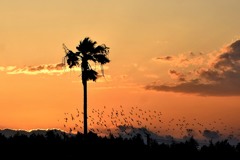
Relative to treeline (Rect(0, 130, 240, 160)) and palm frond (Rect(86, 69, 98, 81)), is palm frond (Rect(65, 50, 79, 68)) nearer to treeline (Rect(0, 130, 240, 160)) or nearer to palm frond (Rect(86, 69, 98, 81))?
palm frond (Rect(86, 69, 98, 81))

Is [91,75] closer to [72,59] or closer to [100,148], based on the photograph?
[72,59]

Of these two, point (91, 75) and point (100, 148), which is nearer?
point (100, 148)

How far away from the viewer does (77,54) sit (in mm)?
87000

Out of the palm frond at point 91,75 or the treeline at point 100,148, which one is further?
the palm frond at point 91,75

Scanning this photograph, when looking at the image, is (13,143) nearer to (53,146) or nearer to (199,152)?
(53,146)

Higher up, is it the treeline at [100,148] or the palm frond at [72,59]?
the palm frond at [72,59]

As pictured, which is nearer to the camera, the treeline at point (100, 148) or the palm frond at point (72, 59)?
the treeline at point (100, 148)

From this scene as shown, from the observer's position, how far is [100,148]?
2596 inches

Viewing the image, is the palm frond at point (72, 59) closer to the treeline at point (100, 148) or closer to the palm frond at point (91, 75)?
the palm frond at point (91, 75)

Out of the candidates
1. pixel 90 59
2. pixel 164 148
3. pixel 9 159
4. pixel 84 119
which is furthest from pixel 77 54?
pixel 9 159

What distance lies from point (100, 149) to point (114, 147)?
1.68 meters

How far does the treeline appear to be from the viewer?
207ft

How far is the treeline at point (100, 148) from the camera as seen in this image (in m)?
63.1

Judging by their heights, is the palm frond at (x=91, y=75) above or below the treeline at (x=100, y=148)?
above
